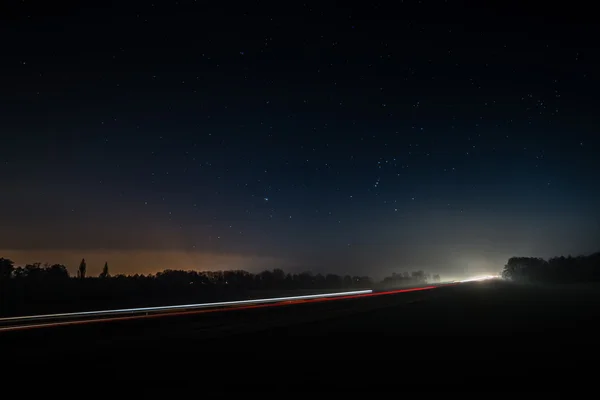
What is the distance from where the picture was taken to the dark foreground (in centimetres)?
964

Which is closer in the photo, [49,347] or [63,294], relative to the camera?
[49,347]

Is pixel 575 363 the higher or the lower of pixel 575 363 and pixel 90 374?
the lower

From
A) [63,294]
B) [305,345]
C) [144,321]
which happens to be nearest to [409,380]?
[305,345]

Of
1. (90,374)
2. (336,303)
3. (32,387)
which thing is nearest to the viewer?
(32,387)

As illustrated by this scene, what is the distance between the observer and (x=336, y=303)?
42781 mm

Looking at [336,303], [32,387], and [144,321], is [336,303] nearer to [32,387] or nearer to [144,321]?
[144,321]

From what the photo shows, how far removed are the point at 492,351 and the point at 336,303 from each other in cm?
2987

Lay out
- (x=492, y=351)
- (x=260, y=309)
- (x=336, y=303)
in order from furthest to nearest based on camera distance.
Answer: (x=336, y=303), (x=260, y=309), (x=492, y=351)

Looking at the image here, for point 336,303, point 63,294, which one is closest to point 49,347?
point 336,303

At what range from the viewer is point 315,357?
12961mm

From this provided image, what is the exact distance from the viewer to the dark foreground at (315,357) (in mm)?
9641

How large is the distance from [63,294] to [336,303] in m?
79.2

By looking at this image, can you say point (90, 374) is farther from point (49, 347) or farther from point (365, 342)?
point (365, 342)

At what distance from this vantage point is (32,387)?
9.79m
